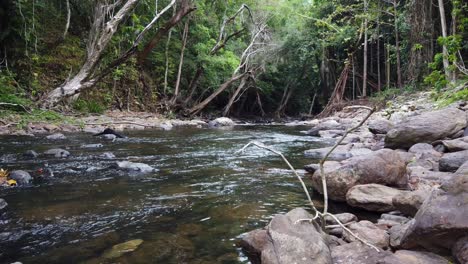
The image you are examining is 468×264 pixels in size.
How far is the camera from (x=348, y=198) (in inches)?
147

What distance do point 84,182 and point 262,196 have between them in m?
2.24

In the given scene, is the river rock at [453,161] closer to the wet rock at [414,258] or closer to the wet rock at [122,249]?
the wet rock at [414,258]

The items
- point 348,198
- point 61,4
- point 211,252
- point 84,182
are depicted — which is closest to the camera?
point 211,252

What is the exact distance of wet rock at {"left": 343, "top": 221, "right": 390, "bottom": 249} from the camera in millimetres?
2600

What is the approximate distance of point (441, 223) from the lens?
2.22m

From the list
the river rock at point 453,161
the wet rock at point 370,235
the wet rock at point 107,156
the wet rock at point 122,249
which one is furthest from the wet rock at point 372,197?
the wet rock at point 107,156

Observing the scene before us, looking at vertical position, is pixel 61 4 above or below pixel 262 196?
above

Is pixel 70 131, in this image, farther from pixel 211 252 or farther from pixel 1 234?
pixel 211 252

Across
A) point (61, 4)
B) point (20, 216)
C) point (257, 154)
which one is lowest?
point (257, 154)

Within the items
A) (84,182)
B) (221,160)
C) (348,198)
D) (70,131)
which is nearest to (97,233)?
(84,182)

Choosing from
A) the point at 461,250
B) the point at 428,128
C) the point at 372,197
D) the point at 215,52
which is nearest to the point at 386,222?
the point at 372,197

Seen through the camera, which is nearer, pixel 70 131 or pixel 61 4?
pixel 70 131

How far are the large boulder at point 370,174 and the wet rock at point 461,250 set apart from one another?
67.6 inches

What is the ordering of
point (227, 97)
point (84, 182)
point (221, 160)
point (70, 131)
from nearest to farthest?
point (84, 182) → point (221, 160) → point (70, 131) → point (227, 97)
